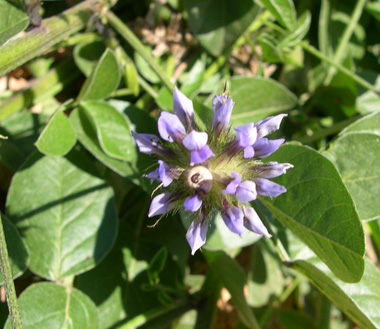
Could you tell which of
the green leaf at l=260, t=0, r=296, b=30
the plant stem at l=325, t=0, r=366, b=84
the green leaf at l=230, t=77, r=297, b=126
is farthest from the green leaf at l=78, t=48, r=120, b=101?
the plant stem at l=325, t=0, r=366, b=84

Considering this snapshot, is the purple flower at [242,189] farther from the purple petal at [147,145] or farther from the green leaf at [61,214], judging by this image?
the green leaf at [61,214]

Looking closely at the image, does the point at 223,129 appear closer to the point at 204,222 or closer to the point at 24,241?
the point at 204,222

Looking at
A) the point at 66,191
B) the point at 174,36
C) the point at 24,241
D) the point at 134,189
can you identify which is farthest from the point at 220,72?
the point at 24,241

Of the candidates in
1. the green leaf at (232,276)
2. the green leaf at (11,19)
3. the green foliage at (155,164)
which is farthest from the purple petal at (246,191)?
the green leaf at (11,19)

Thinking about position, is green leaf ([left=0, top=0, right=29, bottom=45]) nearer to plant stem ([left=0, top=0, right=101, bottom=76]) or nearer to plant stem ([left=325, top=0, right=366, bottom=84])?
plant stem ([left=0, top=0, right=101, bottom=76])

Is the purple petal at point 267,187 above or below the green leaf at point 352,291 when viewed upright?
above

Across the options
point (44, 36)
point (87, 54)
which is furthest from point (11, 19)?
point (87, 54)
